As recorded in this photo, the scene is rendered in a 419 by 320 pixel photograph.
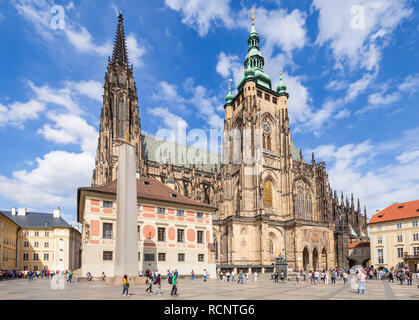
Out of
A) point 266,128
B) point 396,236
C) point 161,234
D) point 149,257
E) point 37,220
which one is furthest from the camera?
point 37,220

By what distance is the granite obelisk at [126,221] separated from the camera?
21.9 metres

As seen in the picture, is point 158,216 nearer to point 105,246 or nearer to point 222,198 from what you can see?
point 105,246

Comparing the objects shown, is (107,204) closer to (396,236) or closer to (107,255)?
(107,255)

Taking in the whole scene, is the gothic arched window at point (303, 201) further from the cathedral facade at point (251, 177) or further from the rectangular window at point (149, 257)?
the rectangular window at point (149, 257)

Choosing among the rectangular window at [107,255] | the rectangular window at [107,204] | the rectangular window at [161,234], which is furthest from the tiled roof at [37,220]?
the rectangular window at [107,255]

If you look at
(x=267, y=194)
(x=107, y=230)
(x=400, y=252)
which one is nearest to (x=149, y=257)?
(x=107, y=230)

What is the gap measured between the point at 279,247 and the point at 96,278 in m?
35.3

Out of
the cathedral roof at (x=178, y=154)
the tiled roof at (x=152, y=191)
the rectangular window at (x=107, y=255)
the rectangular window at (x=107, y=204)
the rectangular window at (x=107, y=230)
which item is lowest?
the rectangular window at (x=107, y=255)

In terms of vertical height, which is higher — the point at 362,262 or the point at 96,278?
the point at 96,278

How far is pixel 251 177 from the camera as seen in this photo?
59.4 meters

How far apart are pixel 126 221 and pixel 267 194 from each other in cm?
4249

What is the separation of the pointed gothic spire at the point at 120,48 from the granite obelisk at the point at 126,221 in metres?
45.9

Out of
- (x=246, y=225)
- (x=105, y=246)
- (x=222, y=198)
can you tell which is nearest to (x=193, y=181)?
(x=222, y=198)

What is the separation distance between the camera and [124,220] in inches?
876
